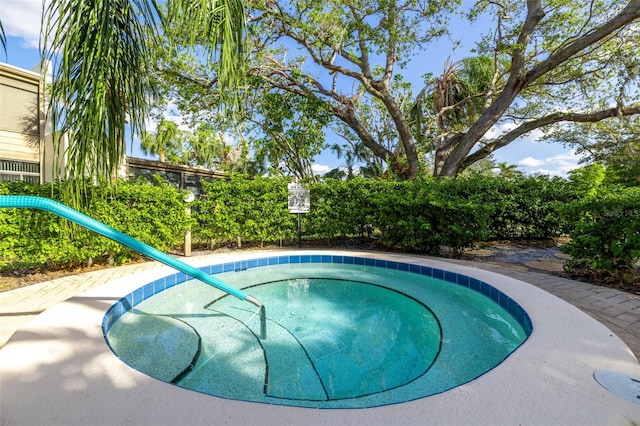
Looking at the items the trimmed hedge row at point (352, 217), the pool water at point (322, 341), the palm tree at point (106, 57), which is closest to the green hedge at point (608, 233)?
A: the trimmed hedge row at point (352, 217)

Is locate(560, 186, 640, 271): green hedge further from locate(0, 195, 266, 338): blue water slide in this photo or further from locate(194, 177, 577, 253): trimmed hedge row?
locate(0, 195, 266, 338): blue water slide

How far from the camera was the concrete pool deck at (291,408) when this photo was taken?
137 centimetres

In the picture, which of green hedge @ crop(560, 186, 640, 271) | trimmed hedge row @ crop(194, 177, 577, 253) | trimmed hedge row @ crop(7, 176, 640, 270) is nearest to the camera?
green hedge @ crop(560, 186, 640, 271)

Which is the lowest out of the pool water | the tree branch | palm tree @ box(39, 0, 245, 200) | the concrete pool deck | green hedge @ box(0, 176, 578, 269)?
the pool water

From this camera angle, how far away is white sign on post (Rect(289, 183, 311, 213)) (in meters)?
6.88

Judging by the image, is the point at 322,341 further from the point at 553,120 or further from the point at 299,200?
the point at 553,120

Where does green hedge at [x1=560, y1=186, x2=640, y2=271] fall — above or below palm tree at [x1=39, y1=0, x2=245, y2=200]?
below

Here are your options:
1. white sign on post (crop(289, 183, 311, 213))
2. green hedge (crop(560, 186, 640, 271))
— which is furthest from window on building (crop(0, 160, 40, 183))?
green hedge (crop(560, 186, 640, 271))

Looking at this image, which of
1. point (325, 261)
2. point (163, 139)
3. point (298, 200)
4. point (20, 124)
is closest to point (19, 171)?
point (20, 124)

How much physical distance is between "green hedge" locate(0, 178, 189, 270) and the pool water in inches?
69.9

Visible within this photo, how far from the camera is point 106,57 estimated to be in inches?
82.1

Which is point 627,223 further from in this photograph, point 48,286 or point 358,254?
point 48,286

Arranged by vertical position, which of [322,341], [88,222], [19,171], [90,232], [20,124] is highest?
[20,124]

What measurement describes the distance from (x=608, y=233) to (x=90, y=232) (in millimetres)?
7607
